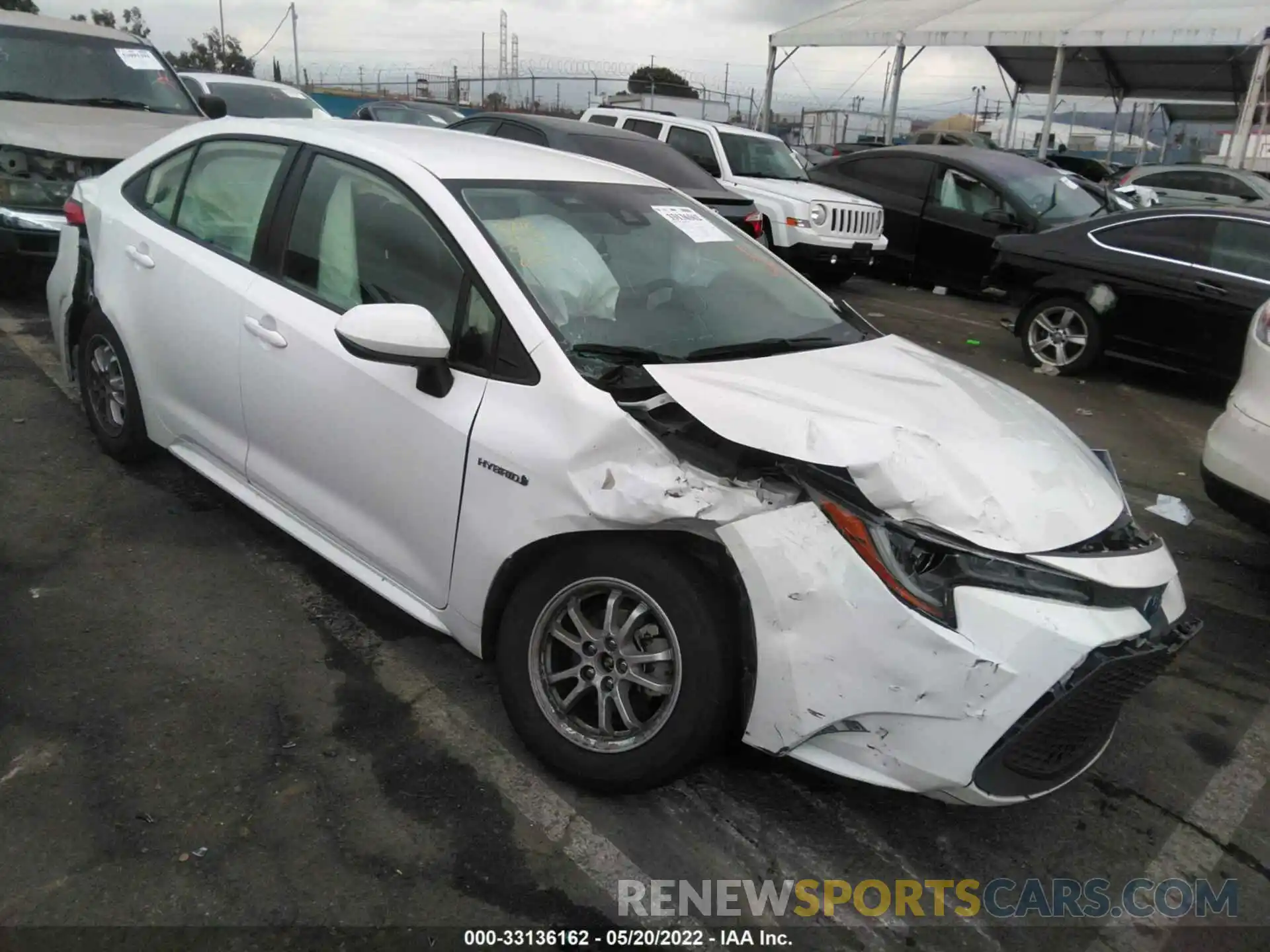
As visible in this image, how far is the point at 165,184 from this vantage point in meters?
4.15

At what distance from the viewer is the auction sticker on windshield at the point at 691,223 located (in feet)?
11.7

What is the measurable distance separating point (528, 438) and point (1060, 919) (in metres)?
1.88

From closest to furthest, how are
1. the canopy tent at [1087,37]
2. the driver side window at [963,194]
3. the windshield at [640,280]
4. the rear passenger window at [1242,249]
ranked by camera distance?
the windshield at [640,280] < the rear passenger window at [1242,249] < the driver side window at [963,194] < the canopy tent at [1087,37]

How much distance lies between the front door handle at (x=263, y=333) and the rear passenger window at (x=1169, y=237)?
698 centimetres

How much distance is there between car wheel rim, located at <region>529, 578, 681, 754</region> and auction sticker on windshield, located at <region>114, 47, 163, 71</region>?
7.85 metres

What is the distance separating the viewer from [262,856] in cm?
245

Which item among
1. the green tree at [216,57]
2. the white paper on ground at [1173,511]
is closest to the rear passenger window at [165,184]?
the white paper on ground at [1173,511]

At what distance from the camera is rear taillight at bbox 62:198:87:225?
453 centimetres

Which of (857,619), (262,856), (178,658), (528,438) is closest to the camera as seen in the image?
(857,619)

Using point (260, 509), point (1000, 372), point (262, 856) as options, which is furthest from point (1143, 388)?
point (262, 856)

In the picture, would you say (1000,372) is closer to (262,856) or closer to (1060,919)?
(1060,919)

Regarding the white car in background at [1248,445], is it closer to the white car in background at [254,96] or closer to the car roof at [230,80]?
the white car in background at [254,96]

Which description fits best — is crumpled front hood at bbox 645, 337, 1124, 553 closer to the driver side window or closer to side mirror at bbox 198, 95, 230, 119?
side mirror at bbox 198, 95, 230, 119

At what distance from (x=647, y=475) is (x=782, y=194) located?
29.2 feet
